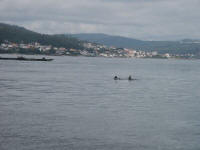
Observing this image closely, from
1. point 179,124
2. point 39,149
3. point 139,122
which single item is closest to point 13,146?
point 39,149

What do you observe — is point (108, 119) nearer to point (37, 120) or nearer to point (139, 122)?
point (139, 122)

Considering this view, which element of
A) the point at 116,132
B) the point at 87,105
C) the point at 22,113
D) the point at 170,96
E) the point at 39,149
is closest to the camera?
the point at 39,149

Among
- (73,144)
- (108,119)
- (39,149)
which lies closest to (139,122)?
(108,119)

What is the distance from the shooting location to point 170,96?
59188 millimetres

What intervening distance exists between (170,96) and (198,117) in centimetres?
1926

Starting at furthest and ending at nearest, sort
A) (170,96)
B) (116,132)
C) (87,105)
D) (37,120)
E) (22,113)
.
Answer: (170,96)
(87,105)
(22,113)
(37,120)
(116,132)

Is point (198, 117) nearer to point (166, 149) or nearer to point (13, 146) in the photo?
point (166, 149)

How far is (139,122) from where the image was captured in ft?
120

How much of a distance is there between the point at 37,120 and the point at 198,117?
1621 cm

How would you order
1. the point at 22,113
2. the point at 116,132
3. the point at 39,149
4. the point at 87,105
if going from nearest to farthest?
the point at 39,149 → the point at 116,132 → the point at 22,113 → the point at 87,105

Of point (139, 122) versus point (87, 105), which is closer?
point (139, 122)

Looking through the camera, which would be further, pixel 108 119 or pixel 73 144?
pixel 108 119

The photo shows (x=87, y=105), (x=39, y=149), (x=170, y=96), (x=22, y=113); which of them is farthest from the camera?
(x=170, y=96)

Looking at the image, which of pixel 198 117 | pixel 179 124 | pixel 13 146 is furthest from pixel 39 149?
pixel 198 117
